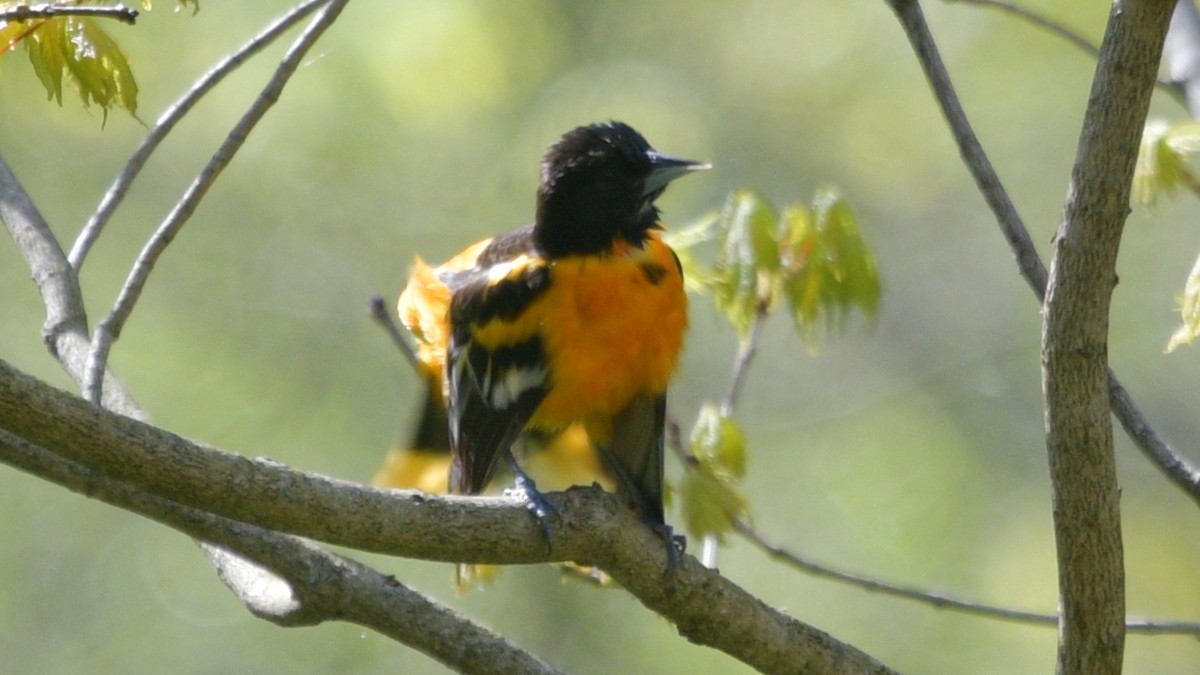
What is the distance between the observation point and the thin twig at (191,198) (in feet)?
9.78

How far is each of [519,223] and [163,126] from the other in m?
9.15

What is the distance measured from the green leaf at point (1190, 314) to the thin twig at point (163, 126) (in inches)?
78.0

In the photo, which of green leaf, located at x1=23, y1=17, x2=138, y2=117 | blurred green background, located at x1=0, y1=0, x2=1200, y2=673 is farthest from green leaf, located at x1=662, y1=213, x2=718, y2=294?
blurred green background, located at x1=0, y1=0, x2=1200, y2=673

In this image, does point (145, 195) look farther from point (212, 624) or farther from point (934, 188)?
point (934, 188)

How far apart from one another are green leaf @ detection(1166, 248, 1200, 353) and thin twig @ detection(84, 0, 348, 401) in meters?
1.85

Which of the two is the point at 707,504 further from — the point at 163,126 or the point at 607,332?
the point at 163,126

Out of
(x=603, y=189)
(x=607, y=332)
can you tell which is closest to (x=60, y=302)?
(x=607, y=332)

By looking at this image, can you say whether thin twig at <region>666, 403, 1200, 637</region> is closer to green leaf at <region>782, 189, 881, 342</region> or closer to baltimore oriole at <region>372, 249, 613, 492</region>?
baltimore oriole at <region>372, 249, 613, 492</region>

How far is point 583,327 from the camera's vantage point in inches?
148

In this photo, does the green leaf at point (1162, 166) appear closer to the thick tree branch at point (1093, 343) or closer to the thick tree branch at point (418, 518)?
the thick tree branch at point (1093, 343)

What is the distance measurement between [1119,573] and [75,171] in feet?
36.6

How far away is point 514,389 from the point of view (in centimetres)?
376

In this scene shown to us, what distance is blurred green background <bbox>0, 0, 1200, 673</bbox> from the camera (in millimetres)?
10883

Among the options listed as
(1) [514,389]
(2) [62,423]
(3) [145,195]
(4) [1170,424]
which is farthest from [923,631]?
(2) [62,423]
